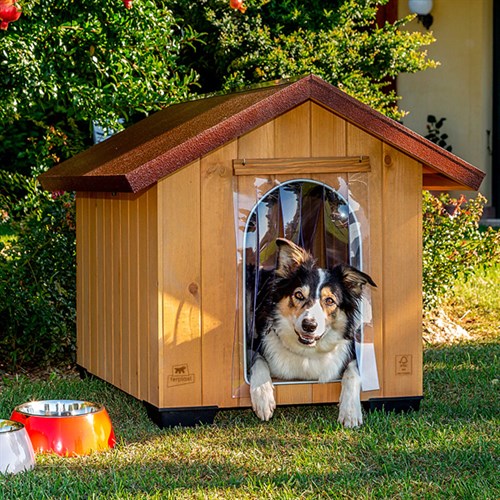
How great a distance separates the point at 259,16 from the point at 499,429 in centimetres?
476

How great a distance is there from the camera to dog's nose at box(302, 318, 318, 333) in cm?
480

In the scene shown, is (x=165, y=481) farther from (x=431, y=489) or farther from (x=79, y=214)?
(x=79, y=214)

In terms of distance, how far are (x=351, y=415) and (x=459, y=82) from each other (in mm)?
7843

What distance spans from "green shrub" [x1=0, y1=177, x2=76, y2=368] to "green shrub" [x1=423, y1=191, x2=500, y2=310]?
2442mm

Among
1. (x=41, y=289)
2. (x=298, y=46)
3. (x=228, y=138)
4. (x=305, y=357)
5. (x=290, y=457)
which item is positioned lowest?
(x=290, y=457)

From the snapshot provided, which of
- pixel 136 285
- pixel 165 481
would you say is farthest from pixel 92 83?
pixel 165 481

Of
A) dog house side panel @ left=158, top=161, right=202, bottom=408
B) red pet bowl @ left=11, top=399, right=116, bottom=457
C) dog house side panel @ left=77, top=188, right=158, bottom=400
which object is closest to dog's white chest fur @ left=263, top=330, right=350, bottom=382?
dog house side panel @ left=158, top=161, right=202, bottom=408

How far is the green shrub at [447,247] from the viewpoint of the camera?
735 cm

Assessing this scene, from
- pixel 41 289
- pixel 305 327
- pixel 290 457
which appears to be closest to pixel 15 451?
pixel 290 457

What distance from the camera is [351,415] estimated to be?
15.8 feet

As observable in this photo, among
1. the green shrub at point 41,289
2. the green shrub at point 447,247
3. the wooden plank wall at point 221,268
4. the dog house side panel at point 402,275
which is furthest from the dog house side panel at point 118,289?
the green shrub at point 447,247

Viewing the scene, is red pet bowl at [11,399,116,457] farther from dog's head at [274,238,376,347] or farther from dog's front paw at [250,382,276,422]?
dog's head at [274,238,376,347]

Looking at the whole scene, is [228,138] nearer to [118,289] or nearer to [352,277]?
[352,277]

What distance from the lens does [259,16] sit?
8.52m
